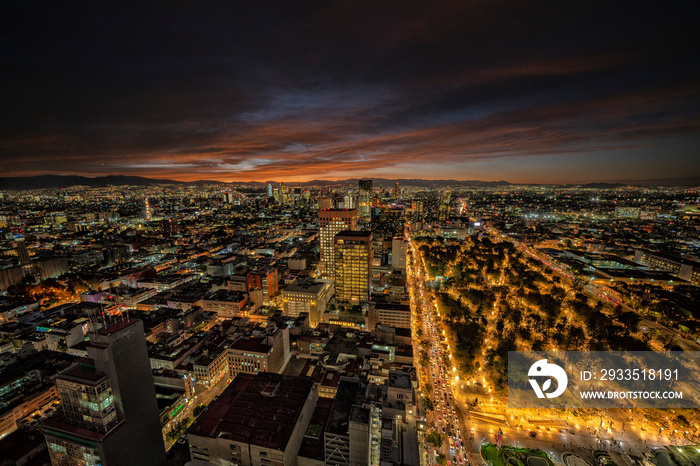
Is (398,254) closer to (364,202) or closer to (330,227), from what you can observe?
(330,227)

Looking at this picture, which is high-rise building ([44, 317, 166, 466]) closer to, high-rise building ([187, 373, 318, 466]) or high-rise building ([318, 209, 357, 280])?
high-rise building ([187, 373, 318, 466])

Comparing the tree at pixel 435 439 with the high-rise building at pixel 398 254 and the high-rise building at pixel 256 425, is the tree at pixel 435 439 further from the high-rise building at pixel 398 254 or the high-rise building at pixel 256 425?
the high-rise building at pixel 398 254

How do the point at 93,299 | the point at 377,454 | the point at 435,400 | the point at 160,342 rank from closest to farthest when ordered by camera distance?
1. the point at 377,454
2. the point at 435,400
3. the point at 160,342
4. the point at 93,299

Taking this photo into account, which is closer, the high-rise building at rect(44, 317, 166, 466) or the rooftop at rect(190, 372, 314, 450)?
the high-rise building at rect(44, 317, 166, 466)

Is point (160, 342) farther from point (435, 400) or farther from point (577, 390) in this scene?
point (577, 390)

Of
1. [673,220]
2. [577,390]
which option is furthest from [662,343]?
[673,220]

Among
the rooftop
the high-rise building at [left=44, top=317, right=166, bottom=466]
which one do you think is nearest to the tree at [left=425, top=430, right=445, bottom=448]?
the rooftop

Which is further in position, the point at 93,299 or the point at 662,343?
the point at 93,299
